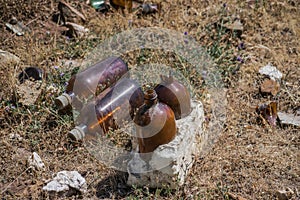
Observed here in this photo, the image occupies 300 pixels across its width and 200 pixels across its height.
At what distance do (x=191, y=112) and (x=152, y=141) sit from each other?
0.42 meters

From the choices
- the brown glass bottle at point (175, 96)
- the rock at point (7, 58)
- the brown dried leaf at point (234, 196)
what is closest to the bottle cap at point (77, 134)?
the brown glass bottle at point (175, 96)

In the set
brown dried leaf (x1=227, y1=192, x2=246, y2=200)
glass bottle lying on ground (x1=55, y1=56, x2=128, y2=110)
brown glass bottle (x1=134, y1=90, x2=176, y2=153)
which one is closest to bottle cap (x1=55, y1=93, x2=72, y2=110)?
glass bottle lying on ground (x1=55, y1=56, x2=128, y2=110)

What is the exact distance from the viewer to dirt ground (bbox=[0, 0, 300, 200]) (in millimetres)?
2834

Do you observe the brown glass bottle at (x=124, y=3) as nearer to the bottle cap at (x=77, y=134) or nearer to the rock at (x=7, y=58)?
the rock at (x=7, y=58)

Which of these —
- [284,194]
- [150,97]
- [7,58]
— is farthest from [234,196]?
[7,58]

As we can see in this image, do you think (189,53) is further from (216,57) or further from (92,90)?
(92,90)

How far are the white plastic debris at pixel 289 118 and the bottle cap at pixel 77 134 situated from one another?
146 centimetres

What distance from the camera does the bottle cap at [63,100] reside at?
10.4ft

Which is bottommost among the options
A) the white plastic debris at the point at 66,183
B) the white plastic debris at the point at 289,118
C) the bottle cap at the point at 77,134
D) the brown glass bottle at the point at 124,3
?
the white plastic debris at the point at 66,183

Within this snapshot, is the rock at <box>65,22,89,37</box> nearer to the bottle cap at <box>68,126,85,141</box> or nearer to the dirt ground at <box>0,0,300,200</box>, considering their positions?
the dirt ground at <box>0,0,300,200</box>

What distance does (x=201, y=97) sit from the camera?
3574 millimetres

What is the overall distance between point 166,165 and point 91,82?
1.01 metres

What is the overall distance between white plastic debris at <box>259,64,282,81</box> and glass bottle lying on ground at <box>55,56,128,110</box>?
1.20 meters

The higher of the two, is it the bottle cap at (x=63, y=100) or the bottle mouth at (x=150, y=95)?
the bottle mouth at (x=150, y=95)
